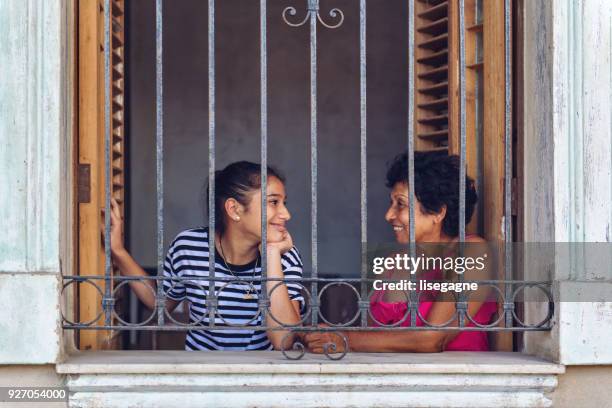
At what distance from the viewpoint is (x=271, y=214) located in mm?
3791

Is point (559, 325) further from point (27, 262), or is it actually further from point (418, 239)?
point (27, 262)

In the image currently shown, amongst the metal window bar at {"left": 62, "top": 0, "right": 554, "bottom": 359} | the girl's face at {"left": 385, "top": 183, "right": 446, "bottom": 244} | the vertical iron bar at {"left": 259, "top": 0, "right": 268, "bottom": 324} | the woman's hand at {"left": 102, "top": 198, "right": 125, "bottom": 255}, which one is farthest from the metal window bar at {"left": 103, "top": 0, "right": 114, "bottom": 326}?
the girl's face at {"left": 385, "top": 183, "right": 446, "bottom": 244}

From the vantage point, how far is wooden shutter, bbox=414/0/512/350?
3.57 meters

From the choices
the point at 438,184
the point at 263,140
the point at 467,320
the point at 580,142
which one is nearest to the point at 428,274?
the point at 467,320

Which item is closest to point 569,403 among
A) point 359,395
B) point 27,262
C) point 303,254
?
point 359,395

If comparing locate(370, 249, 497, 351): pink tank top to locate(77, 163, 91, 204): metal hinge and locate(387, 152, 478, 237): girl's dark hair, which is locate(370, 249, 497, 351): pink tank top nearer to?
locate(387, 152, 478, 237): girl's dark hair

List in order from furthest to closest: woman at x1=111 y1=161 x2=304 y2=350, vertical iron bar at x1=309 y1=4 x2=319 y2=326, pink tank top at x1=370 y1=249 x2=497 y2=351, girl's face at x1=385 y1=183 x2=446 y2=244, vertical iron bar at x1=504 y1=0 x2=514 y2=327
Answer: girl's face at x1=385 y1=183 x2=446 y2=244, woman at x1=111 y1=161 x2=304 y2=350, pink tank top at x1=370 y1=249 x2=497 y2=351, vertical iron bar at x1=504 y1=0 x2=514 y2=327, vertical iron bar at x1=309 y1=4 x2=319 y2=326

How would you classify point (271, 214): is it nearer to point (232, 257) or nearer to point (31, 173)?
point (232, 257)

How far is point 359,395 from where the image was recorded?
3.11m

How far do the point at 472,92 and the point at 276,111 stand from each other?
2.94m

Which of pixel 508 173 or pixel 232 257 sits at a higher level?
pixel 508 173

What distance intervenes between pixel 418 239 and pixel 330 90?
9.53ft

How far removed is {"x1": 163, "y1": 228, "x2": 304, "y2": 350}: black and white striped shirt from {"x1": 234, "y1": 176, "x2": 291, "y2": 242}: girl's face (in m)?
0.11

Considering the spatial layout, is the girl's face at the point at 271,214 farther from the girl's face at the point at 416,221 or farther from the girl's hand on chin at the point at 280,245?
the girl's face at the point at 416,221
